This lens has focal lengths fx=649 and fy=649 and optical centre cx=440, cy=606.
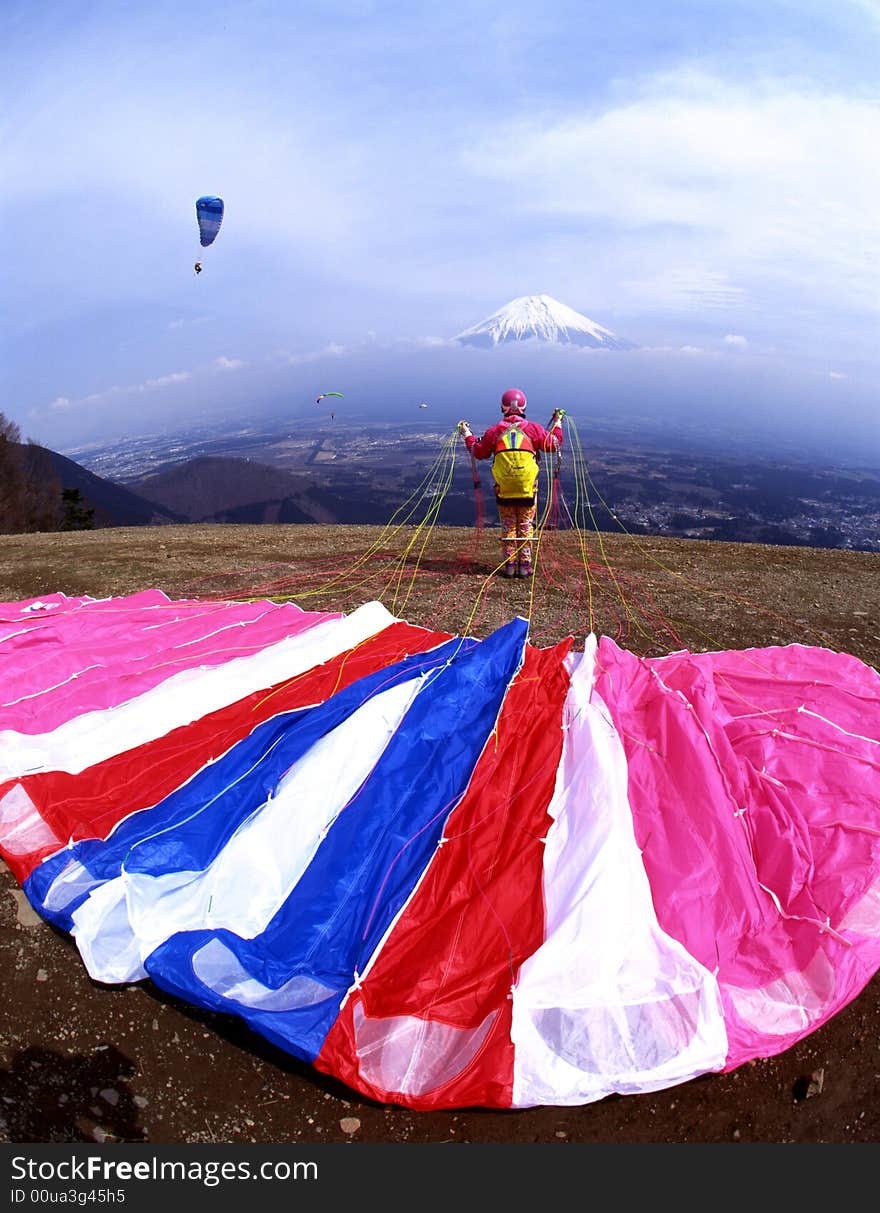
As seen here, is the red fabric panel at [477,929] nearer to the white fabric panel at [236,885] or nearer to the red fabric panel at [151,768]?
the white fabric panel at [236,885]

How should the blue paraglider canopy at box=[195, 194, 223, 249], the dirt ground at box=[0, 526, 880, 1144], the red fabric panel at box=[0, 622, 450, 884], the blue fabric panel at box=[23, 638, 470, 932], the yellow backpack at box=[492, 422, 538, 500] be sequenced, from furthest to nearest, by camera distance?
the blue paraglider canopy at box=[195, 194, 223, 249] < the yellow backpack at box=[492, 422, 538, 500] < the red fabric panel at box=[0, 622, 450, 884] < the blue fabric panel at box=[23, 638, 470, 932] < the dirt ground at box=[0, 526, 880, 1144]

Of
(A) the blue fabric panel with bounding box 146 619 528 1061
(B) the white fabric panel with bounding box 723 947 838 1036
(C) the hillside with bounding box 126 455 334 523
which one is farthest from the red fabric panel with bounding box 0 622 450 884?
(C) the hillside with bounding box 126 455 334 523

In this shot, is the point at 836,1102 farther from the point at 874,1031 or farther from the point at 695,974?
the point at 695,974

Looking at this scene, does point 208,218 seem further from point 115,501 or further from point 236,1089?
point 115,501

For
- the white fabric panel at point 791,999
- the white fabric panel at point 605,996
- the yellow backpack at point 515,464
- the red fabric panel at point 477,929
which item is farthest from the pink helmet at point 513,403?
the white fabric panel at point 791,999

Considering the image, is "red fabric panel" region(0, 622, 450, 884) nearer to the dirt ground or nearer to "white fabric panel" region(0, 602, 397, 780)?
"white fabric panel" region(0, 602, 397, 780)

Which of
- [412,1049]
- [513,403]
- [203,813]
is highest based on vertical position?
[513,403]

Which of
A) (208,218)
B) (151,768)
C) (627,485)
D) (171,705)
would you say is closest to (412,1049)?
(151,768)
